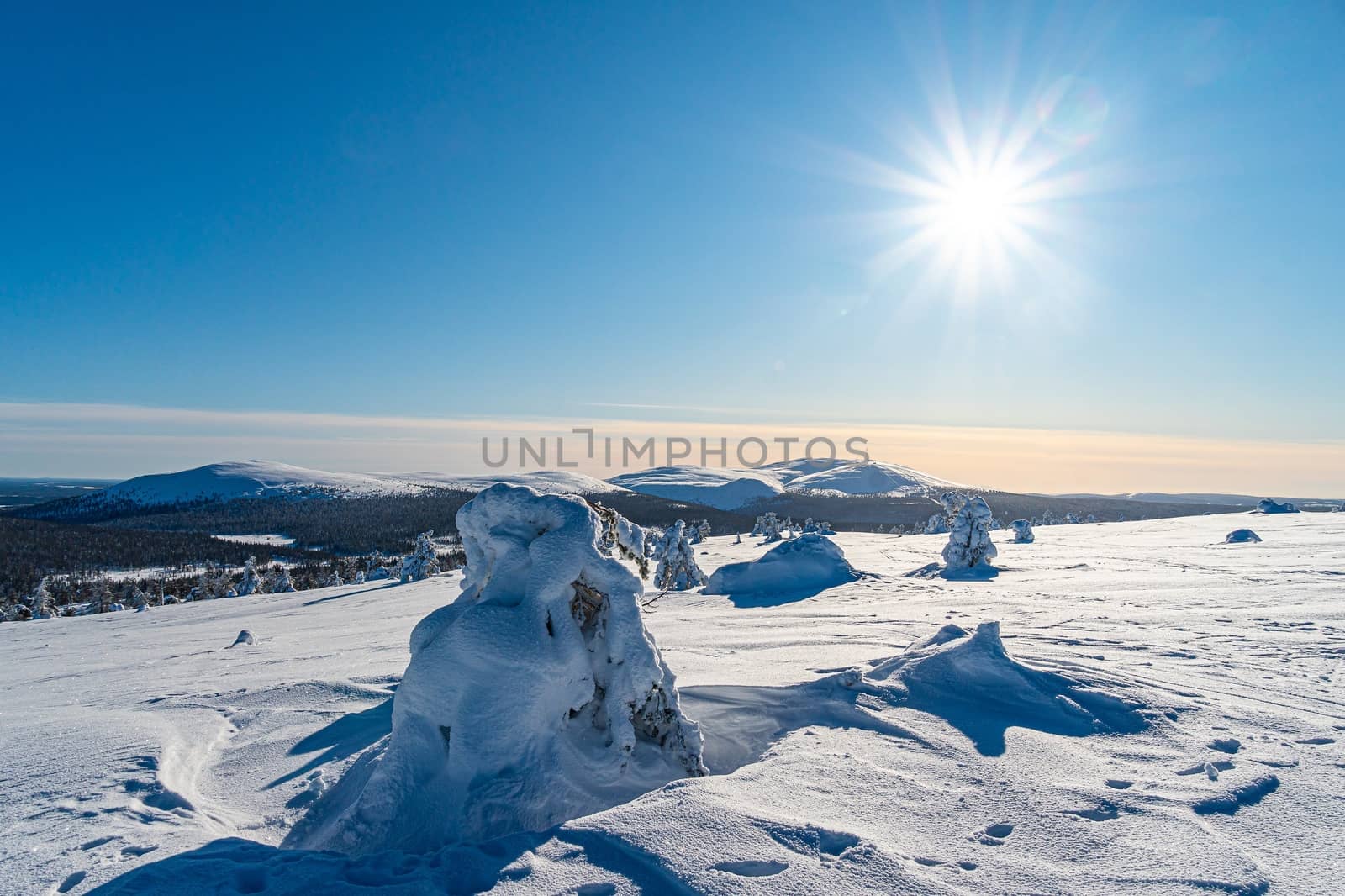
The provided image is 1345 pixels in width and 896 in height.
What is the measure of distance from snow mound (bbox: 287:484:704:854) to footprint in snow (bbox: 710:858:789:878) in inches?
50.0

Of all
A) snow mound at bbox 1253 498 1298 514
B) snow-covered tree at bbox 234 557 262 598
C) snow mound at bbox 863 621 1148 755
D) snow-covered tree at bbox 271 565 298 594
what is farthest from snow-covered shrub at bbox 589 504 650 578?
snow-covered tree at bbox 271 565 298 594

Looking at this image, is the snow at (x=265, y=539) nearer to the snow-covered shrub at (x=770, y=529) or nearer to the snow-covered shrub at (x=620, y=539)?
the snow-covered shrub at (x=770, y=529)

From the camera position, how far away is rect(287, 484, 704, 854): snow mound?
12.6 feet

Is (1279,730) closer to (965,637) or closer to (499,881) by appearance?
(965,637)

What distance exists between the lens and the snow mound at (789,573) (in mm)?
17156

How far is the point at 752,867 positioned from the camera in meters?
2.99

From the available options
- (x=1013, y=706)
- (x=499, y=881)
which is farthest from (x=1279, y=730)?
(x=499, y=881)

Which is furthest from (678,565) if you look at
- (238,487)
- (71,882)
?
(238,487)

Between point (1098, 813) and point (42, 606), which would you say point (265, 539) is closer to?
point (42, 606)

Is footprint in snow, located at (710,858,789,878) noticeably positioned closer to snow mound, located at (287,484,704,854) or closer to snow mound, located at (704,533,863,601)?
snow mound, located at (287,484,704,854)

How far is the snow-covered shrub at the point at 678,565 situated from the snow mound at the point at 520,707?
16712 mm

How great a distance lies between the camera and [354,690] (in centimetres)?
711

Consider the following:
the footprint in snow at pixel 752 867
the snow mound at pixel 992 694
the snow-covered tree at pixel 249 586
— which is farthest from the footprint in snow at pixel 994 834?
the snow-covered tree at pixel 249 586

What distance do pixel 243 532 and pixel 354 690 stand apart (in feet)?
463
